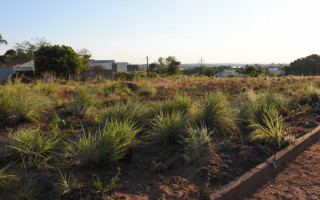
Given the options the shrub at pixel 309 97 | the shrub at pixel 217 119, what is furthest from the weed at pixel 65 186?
the shrub at pixel 309 97

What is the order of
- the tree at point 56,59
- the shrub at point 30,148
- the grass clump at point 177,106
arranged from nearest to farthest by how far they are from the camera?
the shrub at point 30,148 < the grass clump at point 177,106 < the tree at point 56,59

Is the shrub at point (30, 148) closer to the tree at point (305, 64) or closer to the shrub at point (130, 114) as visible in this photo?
the shrub at point (130, 114)

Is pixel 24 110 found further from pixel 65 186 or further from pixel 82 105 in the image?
pixel 65 186

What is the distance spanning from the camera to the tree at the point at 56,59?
30016 millimetres

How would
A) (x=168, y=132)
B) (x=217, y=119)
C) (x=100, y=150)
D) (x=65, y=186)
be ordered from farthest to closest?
(x=217, y=119) → (x=168, y=132) → (x=100, y=150) → (x=65, y=186)

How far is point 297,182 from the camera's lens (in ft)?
10.6

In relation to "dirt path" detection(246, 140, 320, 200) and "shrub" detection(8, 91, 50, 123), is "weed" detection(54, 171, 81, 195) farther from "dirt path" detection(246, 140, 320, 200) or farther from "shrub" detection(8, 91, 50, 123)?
"shrub" detection(8, 91, 50, 123)

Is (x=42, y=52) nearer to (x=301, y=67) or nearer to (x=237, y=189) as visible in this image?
(x=237, y=189)

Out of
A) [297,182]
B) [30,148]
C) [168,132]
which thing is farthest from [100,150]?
[297,182]

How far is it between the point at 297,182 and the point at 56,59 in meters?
30.8

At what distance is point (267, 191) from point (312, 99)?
594 centimetres

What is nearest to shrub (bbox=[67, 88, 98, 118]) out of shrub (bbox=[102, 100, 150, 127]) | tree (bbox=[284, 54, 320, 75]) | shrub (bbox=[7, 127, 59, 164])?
shrub (bbox=[102, 100, 150, 127])

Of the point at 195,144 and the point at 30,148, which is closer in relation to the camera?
the point at 30,148

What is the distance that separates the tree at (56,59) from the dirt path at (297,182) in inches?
1177
